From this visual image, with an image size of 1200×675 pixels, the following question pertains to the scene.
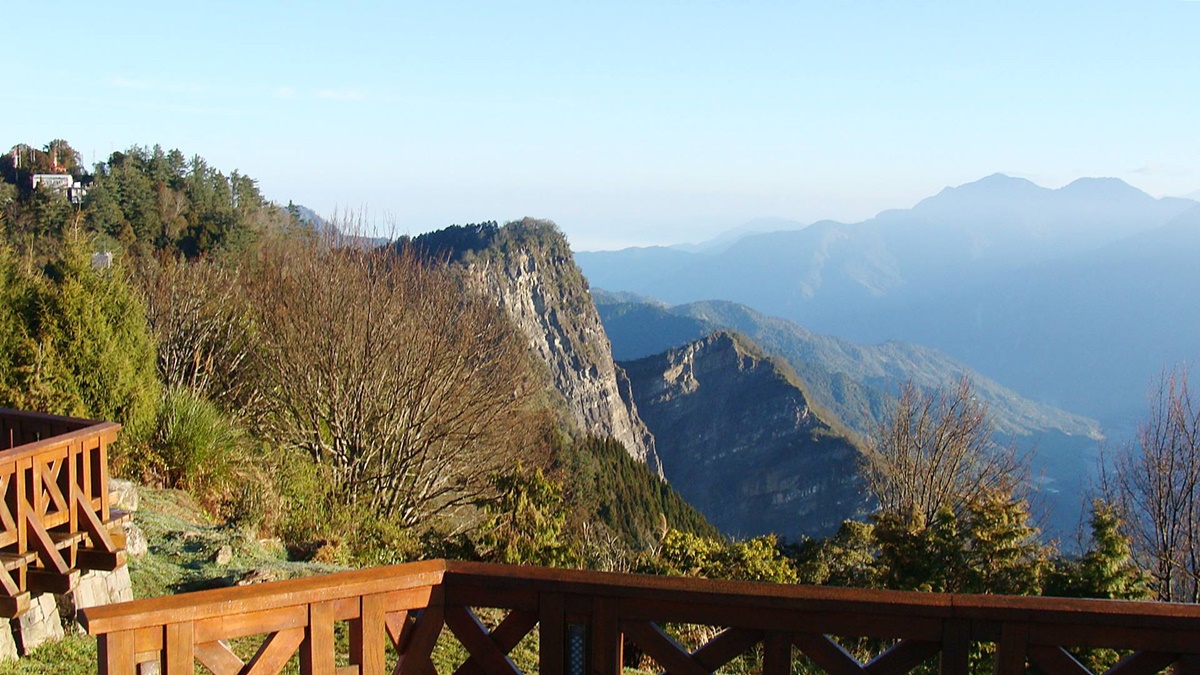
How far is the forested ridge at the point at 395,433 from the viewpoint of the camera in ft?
37.3

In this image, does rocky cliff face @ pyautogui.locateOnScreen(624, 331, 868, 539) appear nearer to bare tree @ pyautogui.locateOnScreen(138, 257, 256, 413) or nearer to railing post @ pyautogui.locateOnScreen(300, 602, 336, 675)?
bare tree @ pyautogui.locateOnScreen(138, 257, 256, 413)

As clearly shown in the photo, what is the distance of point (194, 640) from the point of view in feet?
8.23

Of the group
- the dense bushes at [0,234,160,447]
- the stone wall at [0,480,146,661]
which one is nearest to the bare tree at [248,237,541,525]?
the dense bushes at [0,234,160,447]

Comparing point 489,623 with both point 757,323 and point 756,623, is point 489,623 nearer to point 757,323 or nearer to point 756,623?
point 756,623

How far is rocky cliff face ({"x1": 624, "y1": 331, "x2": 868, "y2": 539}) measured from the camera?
284 feet

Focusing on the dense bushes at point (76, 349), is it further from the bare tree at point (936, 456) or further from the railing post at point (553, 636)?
the bare tree at point (936, 456)

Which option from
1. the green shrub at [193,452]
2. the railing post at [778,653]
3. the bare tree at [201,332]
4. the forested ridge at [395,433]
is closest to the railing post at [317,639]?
the railing post at [778,653]

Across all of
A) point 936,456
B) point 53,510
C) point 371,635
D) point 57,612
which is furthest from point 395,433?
point 371,635

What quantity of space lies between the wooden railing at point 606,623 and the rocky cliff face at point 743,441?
7451 centimetres

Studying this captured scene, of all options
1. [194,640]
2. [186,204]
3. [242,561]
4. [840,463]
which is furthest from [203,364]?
[840,463]

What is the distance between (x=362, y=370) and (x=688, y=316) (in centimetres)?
16424

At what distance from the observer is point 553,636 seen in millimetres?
2723

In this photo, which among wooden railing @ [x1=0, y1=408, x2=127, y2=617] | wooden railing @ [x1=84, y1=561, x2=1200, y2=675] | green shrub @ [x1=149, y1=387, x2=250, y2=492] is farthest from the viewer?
green shrub @ [x1=149, y1=387, x2=250, y2=492]

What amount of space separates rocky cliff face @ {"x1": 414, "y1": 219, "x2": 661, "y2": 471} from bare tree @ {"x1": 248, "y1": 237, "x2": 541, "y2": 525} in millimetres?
79447
